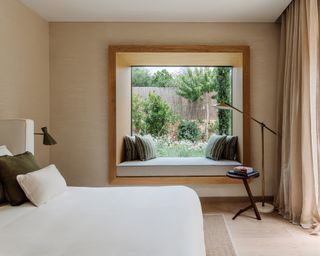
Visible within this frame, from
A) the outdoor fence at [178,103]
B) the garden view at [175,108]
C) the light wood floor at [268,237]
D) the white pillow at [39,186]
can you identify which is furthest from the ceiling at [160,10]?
the light wood floor at [268,237]

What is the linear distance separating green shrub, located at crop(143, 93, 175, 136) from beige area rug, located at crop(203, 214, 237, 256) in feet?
5.78

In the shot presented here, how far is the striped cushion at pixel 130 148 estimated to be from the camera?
4.25 meters

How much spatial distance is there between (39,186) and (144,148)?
2411 mm

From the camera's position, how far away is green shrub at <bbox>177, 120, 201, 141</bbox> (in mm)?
4688

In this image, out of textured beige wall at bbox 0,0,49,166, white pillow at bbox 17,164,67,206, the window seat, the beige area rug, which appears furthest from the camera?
the window seat

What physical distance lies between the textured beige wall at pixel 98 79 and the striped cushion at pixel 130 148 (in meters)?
0.49

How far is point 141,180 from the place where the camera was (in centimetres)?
382

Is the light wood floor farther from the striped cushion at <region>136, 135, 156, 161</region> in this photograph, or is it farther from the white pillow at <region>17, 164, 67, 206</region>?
the white pillow at <region>17, 164, 67, 206</region>

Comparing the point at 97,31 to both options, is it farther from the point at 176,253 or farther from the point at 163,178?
the point at 176,253

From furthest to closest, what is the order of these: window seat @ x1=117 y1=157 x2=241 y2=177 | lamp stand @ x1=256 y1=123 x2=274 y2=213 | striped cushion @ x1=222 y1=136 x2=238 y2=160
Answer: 1. striped cushion @ x1=222 y1=136 x2=238 y2=160
2. window seat @ x1=117 y1=157 x2=241 y2=177
3. lamp stand @ x1=256 y1=123 x2=274 y2=213

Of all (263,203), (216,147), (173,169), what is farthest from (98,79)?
(263,203)

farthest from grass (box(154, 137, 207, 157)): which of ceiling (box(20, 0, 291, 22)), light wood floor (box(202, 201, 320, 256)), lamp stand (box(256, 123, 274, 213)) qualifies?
ceiling (box(20, 0, 291, 22))

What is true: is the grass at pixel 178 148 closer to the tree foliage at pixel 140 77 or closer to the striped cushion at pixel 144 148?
the striped cushion at pixel 144 148

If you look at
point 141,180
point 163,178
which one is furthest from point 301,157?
point 141,180
